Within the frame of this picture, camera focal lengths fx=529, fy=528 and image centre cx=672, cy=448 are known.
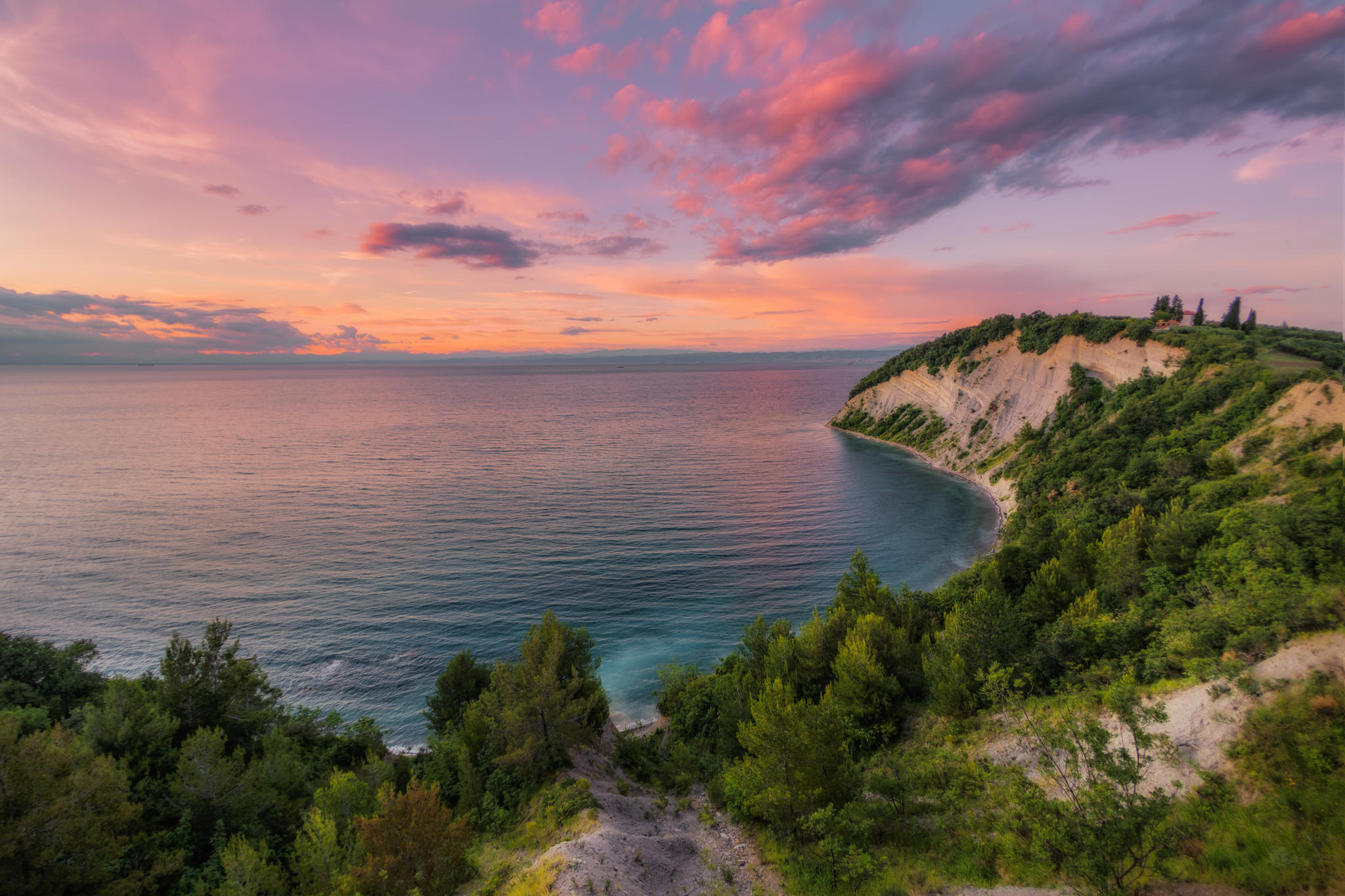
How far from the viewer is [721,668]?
36.7 metres

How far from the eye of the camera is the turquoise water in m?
42.7

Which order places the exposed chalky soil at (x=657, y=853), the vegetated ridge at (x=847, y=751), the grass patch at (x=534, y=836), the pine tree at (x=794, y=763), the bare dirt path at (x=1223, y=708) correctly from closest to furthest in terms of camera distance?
1. the vegetated ridge at (x=847, y=751)
2. the bare dirt path at (x=1223, y=708)
3. the exposed chalky soil at (x=657, y=853)
4. the pine tree at (x=794, y=763)
5. the grass patch at (x=534, y=836)

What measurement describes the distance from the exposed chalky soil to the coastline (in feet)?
160

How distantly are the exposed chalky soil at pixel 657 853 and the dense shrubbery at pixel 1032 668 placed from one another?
1346mm

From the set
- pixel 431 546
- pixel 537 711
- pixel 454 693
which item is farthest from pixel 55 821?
pixel 431 546

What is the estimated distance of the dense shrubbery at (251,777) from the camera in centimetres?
1756

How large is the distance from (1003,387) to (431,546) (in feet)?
324

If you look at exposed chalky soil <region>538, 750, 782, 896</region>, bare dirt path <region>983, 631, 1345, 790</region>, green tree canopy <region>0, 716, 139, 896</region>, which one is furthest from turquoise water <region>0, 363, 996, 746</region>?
bare dirt path <region>983, 631, 1345, 790</region>

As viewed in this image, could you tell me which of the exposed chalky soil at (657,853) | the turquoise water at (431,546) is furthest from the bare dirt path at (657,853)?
the turquoise water at (431,546)

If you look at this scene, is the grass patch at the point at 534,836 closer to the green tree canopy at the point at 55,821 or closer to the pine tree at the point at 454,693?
the pine tree at the point at 454,693

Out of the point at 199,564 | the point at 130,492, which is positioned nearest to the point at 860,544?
the point at 199,564

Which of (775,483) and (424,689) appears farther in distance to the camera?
(775,483)

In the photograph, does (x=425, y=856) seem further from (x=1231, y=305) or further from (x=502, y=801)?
(x=1231, y=305)

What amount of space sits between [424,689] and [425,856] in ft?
71.8
